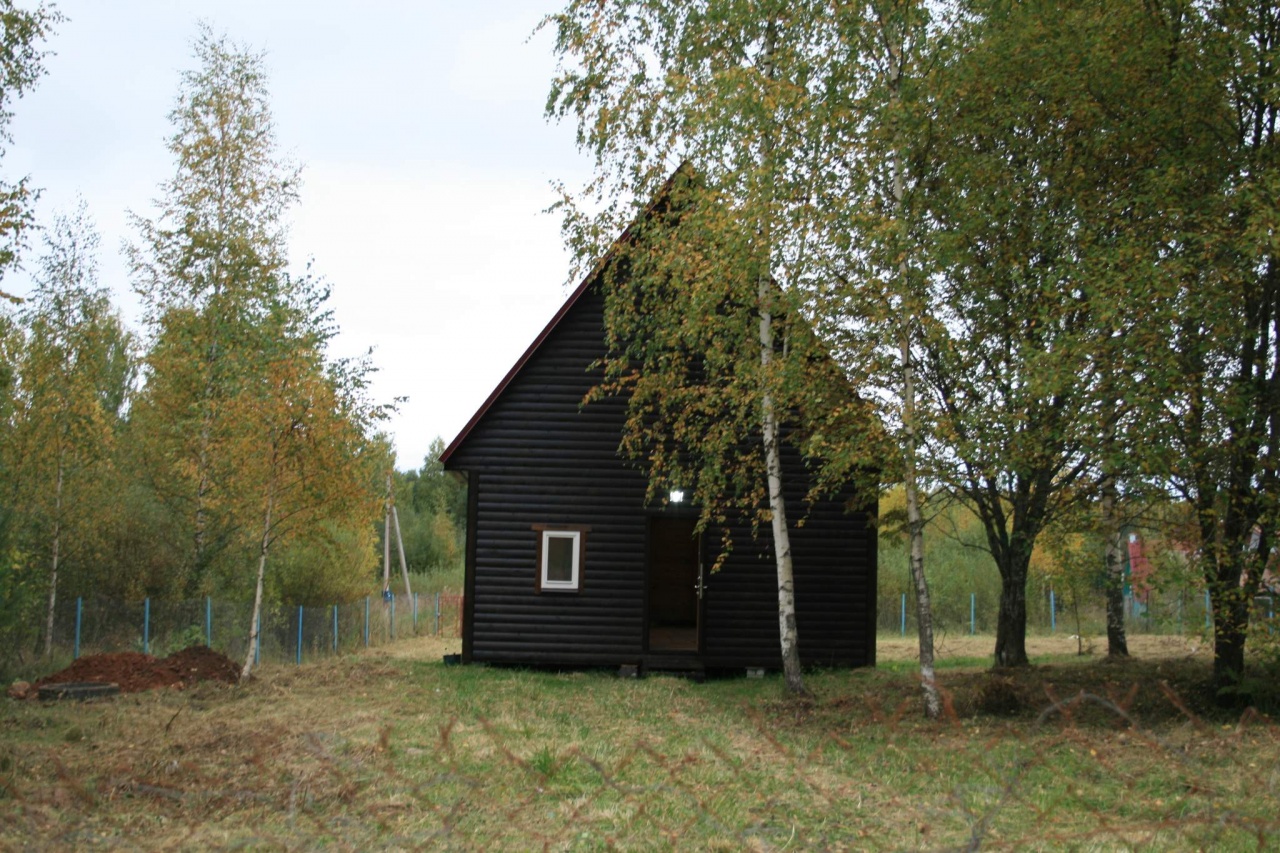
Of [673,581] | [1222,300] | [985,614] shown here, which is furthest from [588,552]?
[985,614]

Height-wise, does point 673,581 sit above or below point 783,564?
below

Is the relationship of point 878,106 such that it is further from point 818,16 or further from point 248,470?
point 248,470

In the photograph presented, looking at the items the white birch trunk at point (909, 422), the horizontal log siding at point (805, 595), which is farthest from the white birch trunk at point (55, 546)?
the white birch trunk at point (909, 422)

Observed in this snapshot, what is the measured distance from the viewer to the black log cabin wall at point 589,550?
18.7 m

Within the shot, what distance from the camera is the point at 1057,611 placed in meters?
34.8

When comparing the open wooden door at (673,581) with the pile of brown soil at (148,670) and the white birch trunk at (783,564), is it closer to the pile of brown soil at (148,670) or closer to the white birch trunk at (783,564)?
the white birch trunk at (783,564)

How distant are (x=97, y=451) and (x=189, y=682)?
296 inches

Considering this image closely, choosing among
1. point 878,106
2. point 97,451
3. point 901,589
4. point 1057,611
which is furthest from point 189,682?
point 1057,611

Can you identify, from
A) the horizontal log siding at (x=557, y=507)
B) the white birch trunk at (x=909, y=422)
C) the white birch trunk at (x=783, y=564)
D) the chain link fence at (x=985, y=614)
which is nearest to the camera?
the white birch trunk at (x=909, y=422)

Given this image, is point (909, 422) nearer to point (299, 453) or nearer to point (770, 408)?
point (770, 408)

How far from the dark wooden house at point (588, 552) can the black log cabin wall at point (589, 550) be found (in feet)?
0.06

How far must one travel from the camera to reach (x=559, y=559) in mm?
18859

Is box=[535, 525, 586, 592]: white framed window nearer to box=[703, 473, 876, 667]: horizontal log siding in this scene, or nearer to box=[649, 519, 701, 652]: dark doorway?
box=[703, 473, 876, 667]: horizontal log siding

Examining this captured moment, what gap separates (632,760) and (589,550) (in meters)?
9.01
